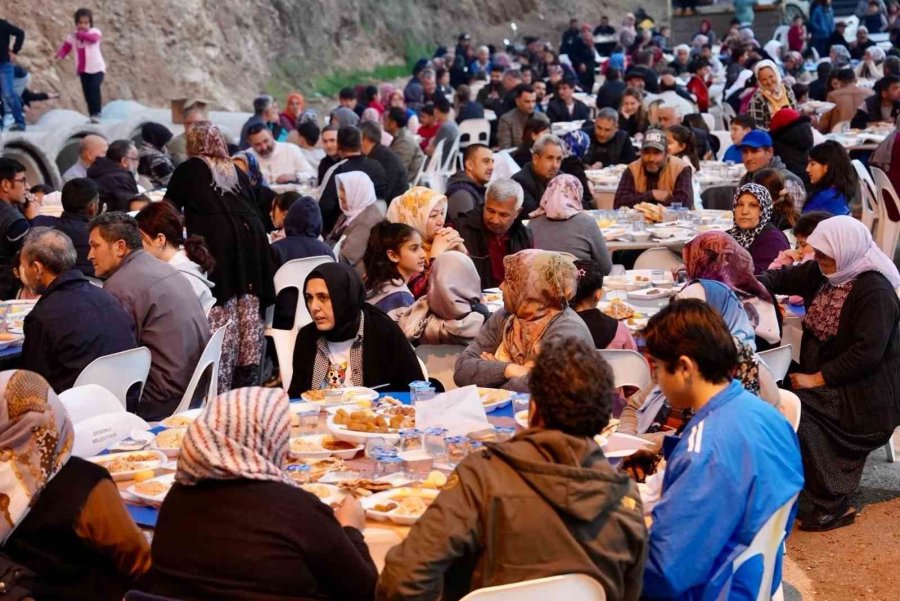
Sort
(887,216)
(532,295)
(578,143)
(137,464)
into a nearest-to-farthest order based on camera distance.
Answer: (137,464) < (532,295) < (887,216) < (578,143)

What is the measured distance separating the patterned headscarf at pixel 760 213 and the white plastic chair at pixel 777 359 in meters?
1.84

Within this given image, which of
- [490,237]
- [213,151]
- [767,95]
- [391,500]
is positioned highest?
[213,151]

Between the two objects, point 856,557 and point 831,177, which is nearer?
point 856,557

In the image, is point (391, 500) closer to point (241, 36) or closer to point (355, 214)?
point (355, 214)

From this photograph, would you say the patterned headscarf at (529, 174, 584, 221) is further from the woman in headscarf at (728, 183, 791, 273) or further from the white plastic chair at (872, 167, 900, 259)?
the white plastic chair at (872, 167, 900, 259)

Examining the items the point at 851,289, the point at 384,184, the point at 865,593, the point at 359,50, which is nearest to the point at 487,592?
the point at 865,593

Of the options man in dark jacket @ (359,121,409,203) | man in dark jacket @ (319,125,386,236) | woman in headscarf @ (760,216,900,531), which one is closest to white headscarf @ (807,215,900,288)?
woman in headscarf @ (760,216,900,531)

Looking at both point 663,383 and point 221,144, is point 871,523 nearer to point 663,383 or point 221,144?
point 663,383

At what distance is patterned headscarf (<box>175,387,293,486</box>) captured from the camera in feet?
9.87

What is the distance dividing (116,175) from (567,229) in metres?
3.79

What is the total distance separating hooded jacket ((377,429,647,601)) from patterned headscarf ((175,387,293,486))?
39cm

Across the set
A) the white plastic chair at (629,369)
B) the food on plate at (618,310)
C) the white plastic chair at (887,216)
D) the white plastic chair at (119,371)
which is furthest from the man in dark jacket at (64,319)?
the white plastic chair at (887,216)

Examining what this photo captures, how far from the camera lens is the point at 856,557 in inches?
208

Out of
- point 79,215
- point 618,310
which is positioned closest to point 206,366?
point 618,310
